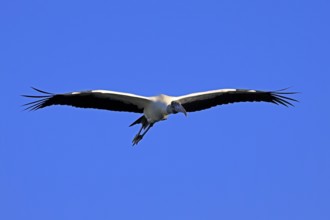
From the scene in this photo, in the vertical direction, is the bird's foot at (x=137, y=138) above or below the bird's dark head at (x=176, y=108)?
below

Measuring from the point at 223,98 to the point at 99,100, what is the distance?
10.0ft

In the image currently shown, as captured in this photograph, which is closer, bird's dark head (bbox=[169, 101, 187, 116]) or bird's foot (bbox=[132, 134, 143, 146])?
bird's dark head (bbox=[169, 101, 187, 116])

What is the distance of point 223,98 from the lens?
17.2 metres

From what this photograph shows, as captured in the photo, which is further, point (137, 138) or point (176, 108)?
point (137, 138)

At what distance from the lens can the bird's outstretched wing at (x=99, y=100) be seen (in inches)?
618

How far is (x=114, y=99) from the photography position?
16.2m

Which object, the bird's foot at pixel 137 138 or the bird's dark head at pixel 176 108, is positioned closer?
the bird's dark head at pixel 176 108

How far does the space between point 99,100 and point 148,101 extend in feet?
3.64

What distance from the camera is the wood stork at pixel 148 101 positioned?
621 inches

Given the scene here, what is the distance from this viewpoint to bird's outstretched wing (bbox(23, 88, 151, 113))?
15.7 metres

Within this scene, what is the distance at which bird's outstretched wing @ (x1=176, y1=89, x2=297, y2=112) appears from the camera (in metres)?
16.8

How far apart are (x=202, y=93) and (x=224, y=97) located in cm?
78

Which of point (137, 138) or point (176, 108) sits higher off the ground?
point (176, 108)

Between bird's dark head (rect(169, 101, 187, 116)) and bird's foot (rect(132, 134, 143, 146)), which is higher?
bird's dark head (rect(169, 101, 187, 116))
